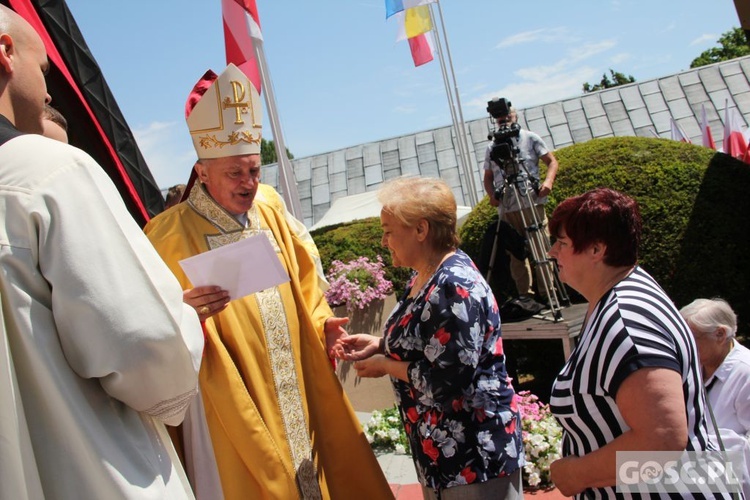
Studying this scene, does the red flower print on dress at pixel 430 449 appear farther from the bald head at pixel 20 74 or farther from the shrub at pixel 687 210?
the shrub at pixel 687 210

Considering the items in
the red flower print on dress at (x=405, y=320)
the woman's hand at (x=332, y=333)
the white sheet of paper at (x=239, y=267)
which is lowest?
the woman's hand at (x=332, y=333)

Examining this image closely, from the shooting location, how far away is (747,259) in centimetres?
657

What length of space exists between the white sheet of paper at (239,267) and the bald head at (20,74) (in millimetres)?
858

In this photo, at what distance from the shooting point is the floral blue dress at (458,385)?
265 centimetres

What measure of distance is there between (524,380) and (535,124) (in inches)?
619

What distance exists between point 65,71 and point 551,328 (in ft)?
13.5

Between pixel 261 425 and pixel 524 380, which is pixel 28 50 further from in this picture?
pixel 524 380

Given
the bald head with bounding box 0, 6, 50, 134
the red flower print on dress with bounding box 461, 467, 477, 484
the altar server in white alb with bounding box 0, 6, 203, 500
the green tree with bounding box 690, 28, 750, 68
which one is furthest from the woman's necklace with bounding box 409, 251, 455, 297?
the green tree with bounding box 690, 28, 750, 68

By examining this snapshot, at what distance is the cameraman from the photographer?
6.71 m

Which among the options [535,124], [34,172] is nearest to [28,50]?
[34,172]

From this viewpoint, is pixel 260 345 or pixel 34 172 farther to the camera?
pixel 260 345

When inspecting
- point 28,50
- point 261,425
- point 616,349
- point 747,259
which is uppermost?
point 28,50

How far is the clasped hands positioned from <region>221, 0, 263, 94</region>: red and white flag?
17.9 ft

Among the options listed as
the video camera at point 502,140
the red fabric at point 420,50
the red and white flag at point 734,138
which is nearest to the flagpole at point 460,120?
the red fabric at point 420,50
